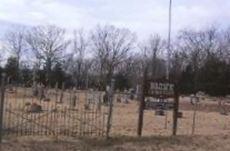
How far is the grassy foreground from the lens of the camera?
46.0 ft

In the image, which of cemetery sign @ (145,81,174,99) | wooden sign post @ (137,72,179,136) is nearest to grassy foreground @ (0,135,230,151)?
wooden sign post @ (137,72,179,136)

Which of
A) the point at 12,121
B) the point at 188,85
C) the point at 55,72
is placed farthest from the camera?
the point at 55,72

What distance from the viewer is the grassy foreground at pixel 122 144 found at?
1401 centimetres

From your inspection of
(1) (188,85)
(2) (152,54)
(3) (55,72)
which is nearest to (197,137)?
(1) (188,85)

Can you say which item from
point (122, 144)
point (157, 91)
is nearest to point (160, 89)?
point (157, 91)

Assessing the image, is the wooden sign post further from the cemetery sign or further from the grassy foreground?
the grassy foreground

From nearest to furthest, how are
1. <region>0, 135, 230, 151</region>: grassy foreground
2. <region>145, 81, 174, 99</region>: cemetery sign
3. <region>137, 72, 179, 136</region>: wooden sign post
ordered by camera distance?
<region>0, 135, 230, 151</region>: grassy foreground, <region>137, 72, 179, 136</region>: wooden sign post, <region>145, 81, 174, 99</region>: cemetery sign

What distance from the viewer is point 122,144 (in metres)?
15.4

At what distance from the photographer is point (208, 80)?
302ft

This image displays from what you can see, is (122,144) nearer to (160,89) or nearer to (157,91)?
(157,91)

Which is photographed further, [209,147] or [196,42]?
[196,42]

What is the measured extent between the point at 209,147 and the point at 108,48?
285 feet

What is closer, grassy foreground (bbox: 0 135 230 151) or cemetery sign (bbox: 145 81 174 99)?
grassy foreground (bbox: 0 135 230 151)

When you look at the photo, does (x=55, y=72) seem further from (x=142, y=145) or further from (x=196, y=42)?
(x=142, y=145)
